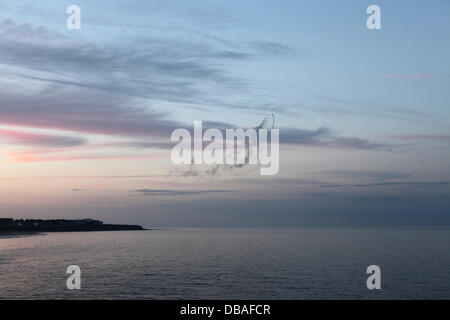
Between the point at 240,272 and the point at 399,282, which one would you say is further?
the point at 240,272

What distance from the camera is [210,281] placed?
7019cm

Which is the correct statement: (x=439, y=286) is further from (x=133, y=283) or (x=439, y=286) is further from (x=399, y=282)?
(x=133, y=283)
